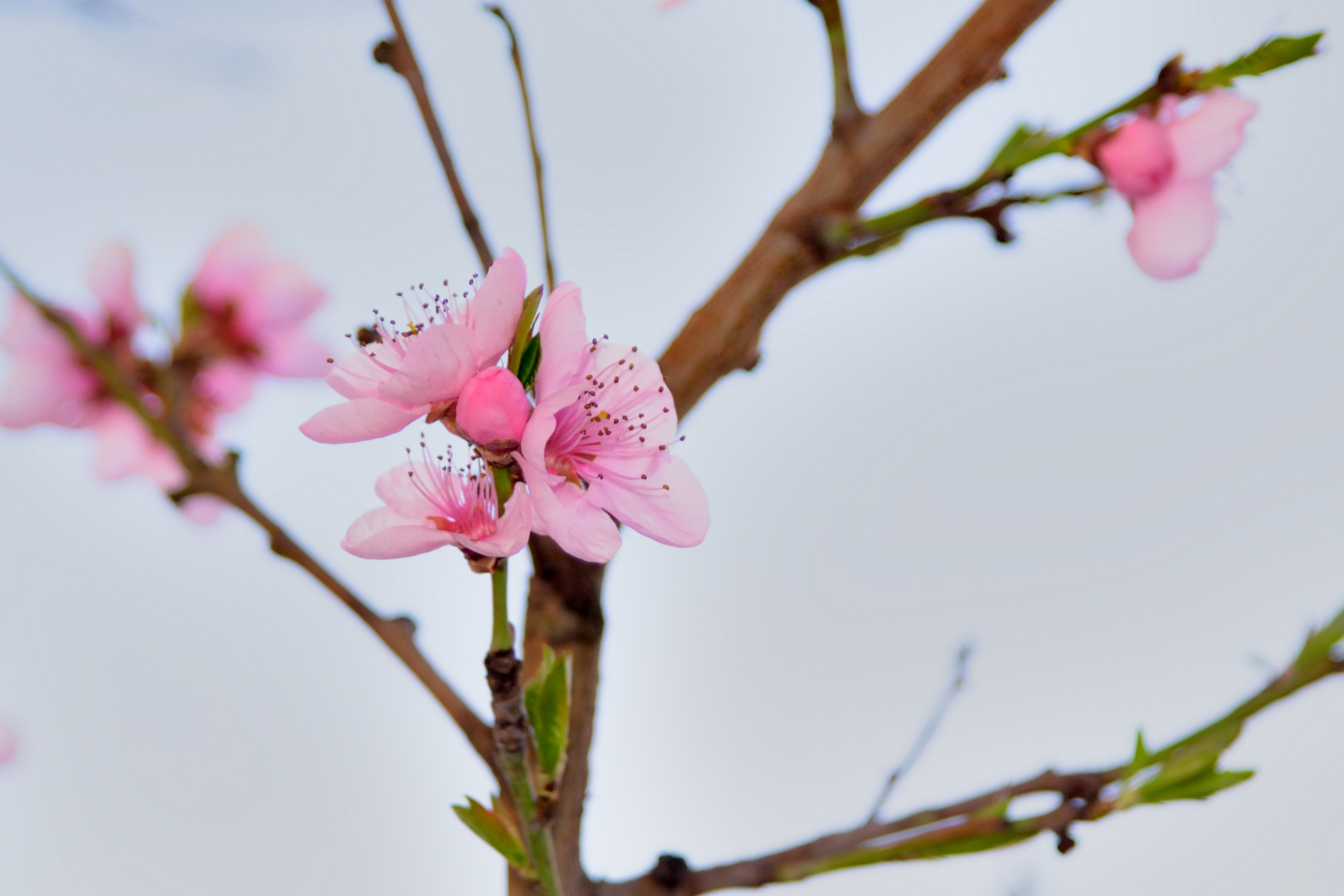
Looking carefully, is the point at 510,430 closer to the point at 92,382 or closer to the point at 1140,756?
the point at 1140,756

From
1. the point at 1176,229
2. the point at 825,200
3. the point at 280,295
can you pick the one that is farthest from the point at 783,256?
the point at 280,295

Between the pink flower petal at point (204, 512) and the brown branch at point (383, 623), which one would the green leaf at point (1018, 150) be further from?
the pink flower petal at point (204, 512)

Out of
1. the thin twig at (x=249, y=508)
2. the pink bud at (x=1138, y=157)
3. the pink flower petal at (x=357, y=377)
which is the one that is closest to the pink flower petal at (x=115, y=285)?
the thin twig at (x=249, y=508)

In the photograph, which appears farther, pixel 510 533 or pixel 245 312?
pixel 245 312

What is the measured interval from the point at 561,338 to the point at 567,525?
4cm

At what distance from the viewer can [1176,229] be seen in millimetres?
364

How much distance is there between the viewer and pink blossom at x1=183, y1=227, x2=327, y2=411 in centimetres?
51

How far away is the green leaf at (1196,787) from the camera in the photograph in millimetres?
272

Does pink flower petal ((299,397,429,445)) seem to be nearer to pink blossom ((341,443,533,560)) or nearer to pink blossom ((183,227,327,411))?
pink blossom ((341,443,533,560))

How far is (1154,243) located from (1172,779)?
190mm

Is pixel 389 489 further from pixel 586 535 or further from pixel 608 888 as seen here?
pixel 608 888

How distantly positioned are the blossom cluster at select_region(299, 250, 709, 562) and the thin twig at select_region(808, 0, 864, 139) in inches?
6.5

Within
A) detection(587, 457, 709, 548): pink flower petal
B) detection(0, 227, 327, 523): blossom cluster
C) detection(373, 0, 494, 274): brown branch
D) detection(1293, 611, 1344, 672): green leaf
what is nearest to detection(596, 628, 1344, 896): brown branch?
detection(1293, 611, 1344, 672): green leaf

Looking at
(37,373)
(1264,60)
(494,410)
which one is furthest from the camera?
(37,373)
